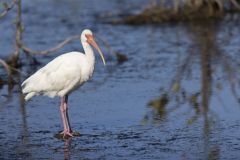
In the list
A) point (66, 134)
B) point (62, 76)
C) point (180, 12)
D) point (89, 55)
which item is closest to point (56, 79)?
point (62, 76)

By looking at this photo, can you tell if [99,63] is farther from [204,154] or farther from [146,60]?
[204,154]

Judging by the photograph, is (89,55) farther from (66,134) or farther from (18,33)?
(18,33)

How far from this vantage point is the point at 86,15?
74.5 ft

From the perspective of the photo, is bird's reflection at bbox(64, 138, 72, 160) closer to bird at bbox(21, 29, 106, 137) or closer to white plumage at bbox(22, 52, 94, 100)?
bird at bbox(21, 29, 106, 137)

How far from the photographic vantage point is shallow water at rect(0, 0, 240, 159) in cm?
914

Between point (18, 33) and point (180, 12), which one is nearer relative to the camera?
point (18, 33)

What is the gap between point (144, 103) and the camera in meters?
11.8

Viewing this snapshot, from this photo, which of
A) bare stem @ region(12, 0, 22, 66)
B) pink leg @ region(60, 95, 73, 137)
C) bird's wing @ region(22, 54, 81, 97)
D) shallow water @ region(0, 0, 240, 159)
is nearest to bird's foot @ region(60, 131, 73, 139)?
pink leg @ region(60, 95, 73, 137)

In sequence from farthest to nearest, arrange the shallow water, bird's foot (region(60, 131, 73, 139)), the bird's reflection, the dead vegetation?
1. the dead vegetation
2. bird's foot (region(60, 131, 73, 139))
3. the shallow water
4. the bird's reflection

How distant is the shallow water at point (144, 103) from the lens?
914 centimetres

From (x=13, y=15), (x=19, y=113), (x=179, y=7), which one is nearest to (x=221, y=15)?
(x=179, y=7)

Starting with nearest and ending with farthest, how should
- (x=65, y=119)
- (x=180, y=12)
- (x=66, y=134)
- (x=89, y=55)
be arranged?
(x=66, y=134) → (x=65, y=119) → (x=89, y=55) → (x=180, y=12)

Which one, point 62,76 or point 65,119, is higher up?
A: point 62,76

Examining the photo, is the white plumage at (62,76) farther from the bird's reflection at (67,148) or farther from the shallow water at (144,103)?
the bird's reflection at (67,148)
